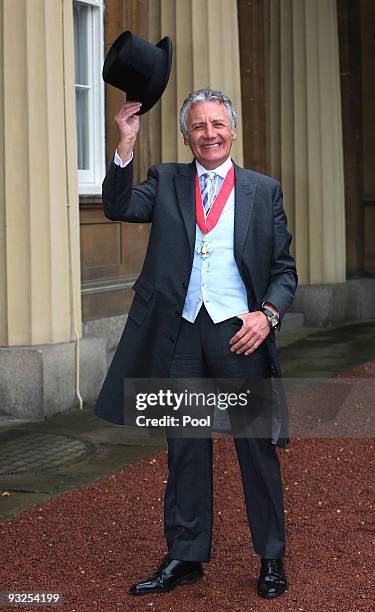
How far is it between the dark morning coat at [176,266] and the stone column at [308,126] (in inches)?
376

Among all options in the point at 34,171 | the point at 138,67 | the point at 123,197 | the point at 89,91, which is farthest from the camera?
the point at 89,91

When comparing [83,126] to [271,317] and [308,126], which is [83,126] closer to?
[308,126]

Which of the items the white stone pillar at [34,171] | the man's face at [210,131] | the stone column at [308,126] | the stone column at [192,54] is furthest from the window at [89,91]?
the man's face at [210,131]

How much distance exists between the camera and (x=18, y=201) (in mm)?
7828

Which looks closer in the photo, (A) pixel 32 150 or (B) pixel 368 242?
(A) pixel 32 150

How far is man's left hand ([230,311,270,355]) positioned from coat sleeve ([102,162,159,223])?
0.52 m

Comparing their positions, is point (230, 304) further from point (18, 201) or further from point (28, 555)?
point (18, 201)

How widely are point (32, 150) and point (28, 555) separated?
3.68 meters

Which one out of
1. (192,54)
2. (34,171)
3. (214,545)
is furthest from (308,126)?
(214,545)

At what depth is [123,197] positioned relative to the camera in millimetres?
4070

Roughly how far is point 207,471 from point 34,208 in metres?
3.87

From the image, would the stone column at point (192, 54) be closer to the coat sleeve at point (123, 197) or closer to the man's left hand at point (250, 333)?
the coat sleeve at point (123, 197)

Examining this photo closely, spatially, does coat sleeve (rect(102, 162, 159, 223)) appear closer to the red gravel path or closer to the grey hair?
the grey hair

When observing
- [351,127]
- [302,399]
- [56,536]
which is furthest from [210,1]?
[56,536]
